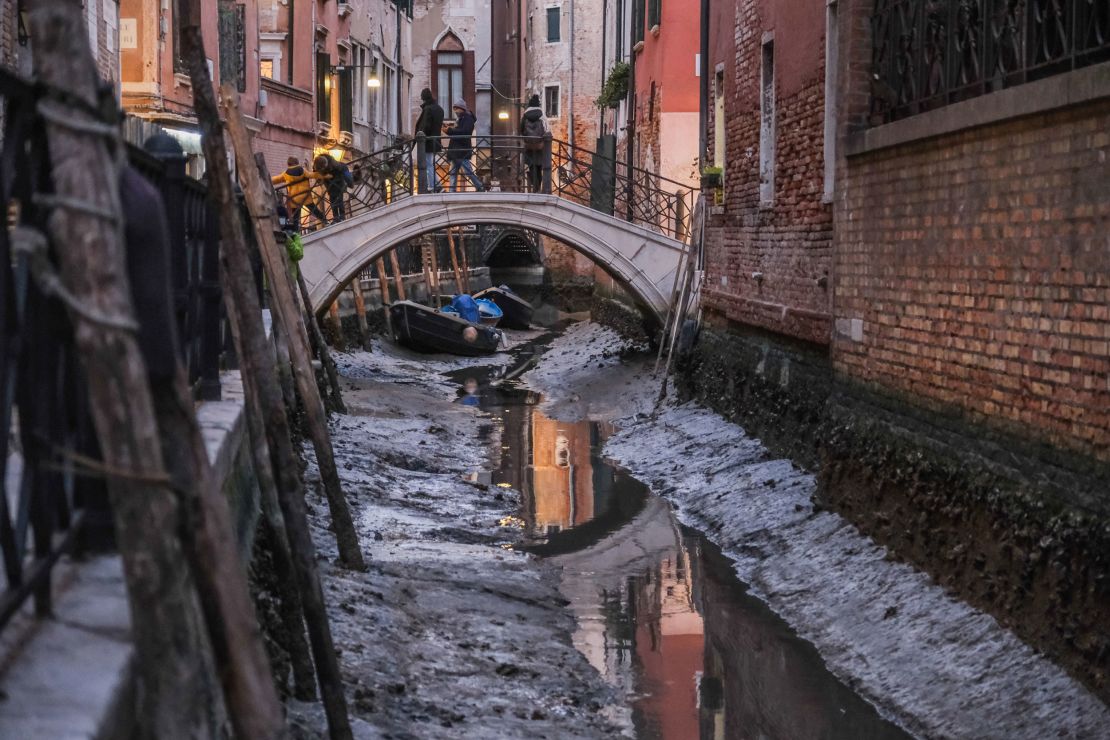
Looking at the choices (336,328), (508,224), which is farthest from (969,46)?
(336,328)

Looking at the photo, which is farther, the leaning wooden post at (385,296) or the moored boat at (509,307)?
the moored boat at (509,307)

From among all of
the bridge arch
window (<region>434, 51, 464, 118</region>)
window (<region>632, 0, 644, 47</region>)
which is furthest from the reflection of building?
window (<region>434, 51, 464, 118</region>)

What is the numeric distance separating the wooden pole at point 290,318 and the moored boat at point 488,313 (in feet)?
67.1

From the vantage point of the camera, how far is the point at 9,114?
102 inches

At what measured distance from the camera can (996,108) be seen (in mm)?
7023

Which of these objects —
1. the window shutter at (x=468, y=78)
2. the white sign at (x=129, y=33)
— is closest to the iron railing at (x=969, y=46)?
the white sign at (x=129, y=33)

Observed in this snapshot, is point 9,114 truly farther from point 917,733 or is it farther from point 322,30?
point 322,30

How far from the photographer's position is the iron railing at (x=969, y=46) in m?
6.58

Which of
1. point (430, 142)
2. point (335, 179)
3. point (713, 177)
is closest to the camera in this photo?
point (713, 177)

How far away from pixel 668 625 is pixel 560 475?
18.6 ft

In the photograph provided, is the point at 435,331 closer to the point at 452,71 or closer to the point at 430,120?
the point at 430,120

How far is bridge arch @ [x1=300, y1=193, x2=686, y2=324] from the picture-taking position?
20.3 meters

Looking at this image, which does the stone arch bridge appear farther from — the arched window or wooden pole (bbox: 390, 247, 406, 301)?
the arched window

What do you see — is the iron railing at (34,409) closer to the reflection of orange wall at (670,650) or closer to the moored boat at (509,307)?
the reflection of orange wall at (670,650)
